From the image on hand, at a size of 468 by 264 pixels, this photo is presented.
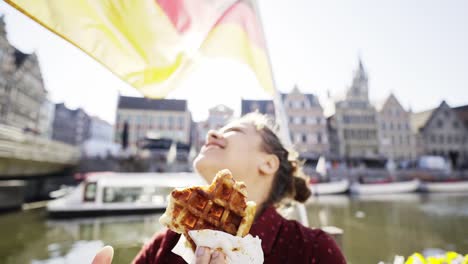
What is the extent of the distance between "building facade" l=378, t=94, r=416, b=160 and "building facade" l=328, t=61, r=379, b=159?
67.5 inches

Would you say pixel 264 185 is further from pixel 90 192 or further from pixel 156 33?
pixel 90 192

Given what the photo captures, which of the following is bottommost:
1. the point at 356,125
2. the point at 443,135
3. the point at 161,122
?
the point at 443,135

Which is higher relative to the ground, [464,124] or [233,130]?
[464,124]

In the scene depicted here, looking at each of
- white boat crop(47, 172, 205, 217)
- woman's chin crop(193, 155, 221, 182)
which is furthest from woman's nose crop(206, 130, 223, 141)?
white boat crop(47, 172, 205, 217)

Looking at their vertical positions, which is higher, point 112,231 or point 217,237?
point 217,237

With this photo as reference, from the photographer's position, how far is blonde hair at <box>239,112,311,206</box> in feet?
6.64

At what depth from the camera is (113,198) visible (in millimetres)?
12859

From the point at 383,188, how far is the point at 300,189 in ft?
94.9

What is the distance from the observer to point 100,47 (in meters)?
1.86

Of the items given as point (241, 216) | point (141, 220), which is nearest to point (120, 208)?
point (141, 220)

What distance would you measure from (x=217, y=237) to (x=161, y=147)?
3629 cm

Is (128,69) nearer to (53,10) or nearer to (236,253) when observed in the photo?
(53,10)

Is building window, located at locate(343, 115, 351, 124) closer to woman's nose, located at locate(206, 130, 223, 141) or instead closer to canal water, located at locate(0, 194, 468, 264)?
canal water, located at locate(0, 194, 468, 264)

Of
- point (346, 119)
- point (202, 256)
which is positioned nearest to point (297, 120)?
point (346, 119)
